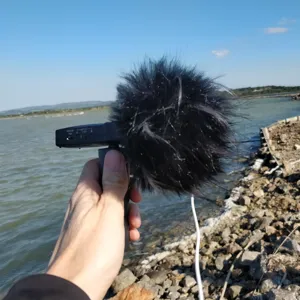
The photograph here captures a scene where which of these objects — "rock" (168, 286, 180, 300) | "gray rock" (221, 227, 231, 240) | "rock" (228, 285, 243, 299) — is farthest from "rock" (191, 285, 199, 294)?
"gray rock" (221, 227, 231, 240)

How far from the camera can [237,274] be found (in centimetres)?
412

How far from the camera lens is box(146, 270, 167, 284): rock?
4.55 metres

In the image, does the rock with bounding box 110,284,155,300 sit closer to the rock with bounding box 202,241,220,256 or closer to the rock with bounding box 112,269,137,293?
the rock with bounding box 112,269,137,293

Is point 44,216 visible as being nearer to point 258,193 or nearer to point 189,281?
point 258,193

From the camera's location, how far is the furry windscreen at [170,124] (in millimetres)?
1684

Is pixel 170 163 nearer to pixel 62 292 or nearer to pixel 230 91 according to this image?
pixel 230 91

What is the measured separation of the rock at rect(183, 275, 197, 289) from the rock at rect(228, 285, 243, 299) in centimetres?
58

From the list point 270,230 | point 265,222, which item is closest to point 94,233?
point 270,230

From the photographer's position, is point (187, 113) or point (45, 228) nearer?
point (187, 113)

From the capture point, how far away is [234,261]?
14.4 ft

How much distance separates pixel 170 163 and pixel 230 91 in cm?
59

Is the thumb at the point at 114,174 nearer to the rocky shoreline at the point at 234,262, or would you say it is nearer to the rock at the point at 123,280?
the rocky shoreline at the point at 234,262

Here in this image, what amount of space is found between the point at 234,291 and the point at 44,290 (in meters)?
2.91

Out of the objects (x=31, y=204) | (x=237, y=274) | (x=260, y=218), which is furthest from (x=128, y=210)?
(x=31, y=204)
